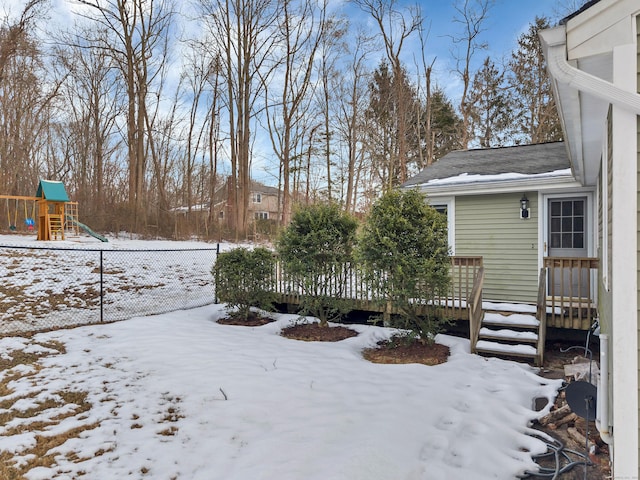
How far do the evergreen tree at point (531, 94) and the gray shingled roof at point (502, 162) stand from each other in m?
9.32

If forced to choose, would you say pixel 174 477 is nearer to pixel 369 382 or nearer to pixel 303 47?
pixel 369 382

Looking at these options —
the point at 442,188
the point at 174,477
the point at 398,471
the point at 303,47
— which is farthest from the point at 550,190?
the point at 303,47

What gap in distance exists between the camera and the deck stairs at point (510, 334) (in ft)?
16.5

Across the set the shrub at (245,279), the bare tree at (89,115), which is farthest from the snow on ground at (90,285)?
the bare tree at (89,115)

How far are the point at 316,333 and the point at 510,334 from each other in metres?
2.91

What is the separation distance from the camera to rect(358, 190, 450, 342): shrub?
204 inches

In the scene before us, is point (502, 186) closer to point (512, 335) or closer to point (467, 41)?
point (512, 335)

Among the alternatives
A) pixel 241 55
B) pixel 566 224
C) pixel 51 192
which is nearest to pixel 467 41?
pixel 241 55

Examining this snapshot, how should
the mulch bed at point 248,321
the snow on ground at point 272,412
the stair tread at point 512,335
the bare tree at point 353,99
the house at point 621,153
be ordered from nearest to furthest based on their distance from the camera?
the house at point 621,153
the snow on ground at point 272,412
the stair tread at point 512,335
the mulch bed at point 248,321
the bare tree at point 353,99

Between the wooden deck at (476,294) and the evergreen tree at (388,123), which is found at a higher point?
the evergreen tree at (388,123)

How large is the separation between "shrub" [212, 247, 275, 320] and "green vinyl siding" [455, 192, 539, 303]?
388 cm

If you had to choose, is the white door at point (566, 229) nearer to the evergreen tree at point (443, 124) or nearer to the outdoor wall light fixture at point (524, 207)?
the outdoor wall light fixture at point (524, 207)

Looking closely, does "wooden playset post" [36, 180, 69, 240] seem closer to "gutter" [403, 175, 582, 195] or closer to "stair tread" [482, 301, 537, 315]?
"gutter" [403, 175, 582, 195]

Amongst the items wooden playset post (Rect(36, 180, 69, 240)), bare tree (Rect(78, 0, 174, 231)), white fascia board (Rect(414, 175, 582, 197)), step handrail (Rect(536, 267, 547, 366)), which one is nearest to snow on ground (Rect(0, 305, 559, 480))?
step handrail (Rect(536, 267, 547, 366))
